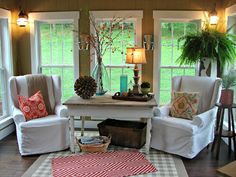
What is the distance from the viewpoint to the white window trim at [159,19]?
15.0ft

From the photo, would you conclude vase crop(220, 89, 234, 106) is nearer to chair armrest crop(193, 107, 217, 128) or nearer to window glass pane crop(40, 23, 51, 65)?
chair armrest crop(193, 107, 217, 128)

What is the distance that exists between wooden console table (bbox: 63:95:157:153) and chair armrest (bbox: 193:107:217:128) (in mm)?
576

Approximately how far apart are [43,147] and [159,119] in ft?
5.43

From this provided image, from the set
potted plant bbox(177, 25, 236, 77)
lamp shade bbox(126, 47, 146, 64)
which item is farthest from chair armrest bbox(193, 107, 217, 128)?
lamp shade bbox(126, 47, 146, 64)

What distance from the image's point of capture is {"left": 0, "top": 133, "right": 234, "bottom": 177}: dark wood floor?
332 centimetres

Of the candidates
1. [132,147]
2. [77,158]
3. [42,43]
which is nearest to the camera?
[77,158]

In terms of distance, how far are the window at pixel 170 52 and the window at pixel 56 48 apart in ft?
4.97

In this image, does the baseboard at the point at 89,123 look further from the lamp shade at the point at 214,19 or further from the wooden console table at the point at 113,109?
the lamp shade at the point at 214,19

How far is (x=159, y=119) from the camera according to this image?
3.90 m

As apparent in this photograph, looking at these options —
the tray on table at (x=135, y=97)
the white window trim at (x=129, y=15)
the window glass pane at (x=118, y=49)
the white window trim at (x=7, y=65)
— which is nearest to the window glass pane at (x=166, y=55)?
the white window trim at (x=129, y=15)

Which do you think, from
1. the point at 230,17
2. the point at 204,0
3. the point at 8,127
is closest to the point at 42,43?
the point at 8,127

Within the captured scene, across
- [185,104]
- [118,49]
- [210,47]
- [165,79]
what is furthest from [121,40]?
[185,104]

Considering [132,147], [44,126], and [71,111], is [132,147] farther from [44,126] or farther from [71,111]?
[44,126]

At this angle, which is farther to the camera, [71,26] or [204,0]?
[71,26]
